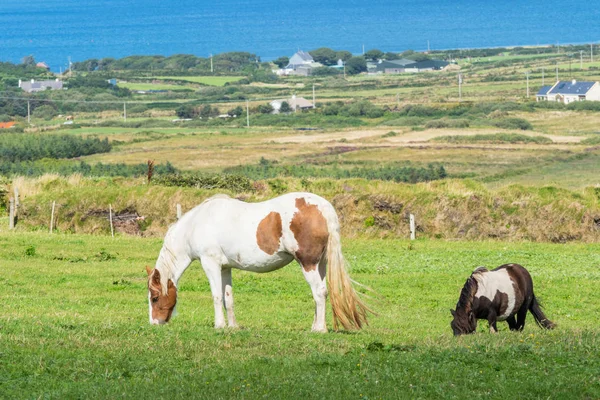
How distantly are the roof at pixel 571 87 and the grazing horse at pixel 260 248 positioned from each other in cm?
12773

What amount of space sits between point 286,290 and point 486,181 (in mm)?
45620

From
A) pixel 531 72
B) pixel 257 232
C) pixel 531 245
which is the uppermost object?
pixel 531 72

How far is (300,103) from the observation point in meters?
147

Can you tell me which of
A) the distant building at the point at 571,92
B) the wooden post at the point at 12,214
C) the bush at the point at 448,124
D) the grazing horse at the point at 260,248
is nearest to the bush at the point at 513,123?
the bush at the point at 448,124

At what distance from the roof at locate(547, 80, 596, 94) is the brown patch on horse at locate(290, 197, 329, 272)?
127879 millimetres

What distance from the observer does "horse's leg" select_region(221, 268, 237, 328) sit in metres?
16.0

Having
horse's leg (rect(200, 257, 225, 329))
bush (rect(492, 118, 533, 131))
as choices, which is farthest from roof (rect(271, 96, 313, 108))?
horse's leg (rect(200, 257, 225, 329))

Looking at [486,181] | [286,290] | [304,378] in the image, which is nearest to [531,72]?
[486,181]

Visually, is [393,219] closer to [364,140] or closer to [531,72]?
[364,140]

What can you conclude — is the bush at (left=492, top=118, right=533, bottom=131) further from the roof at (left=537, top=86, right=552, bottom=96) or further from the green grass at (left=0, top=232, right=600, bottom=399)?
the green grass at (left=0, top=232, right=600, bottom=399)

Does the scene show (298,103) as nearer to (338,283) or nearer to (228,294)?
(228,294)

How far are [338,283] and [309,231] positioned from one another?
89 centimetres

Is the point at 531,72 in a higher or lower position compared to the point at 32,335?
higher

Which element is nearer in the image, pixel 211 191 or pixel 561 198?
pixel 561 198
